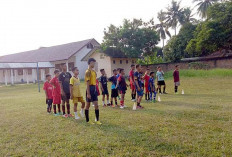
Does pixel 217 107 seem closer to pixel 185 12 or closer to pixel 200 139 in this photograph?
pixel 200 139

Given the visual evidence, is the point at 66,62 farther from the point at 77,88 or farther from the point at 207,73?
the point at 77,88

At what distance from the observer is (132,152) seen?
4.12 meters

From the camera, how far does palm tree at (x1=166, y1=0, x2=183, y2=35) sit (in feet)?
145

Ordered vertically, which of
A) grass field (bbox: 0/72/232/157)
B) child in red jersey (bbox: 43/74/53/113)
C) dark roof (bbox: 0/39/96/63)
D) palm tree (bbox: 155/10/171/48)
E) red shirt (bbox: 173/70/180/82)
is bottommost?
grass field (bbox: 0/72/232/157)

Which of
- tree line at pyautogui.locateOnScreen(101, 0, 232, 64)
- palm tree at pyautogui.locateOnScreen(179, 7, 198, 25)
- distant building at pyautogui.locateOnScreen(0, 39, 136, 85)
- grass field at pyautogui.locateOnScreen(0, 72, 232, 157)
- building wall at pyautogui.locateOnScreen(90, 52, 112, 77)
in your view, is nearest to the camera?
grass field at pyautogui.locateOnScreen(0, 72, 232, 157)

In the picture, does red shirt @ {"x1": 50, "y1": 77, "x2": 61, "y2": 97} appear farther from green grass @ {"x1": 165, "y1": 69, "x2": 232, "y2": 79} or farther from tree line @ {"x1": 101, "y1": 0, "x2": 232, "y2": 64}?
tree line @ {"x1": 101, "y1": 0, "x2": 232, "y2": 64}

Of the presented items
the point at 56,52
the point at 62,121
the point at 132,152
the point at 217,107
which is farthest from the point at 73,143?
the point at 56,52

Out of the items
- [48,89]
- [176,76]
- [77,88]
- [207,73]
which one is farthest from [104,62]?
[77,88]

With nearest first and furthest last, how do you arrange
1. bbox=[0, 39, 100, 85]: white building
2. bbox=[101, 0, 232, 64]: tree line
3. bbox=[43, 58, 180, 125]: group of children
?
bbox=[43, 58, 180, 125]: group of children → bbox=[101, 0, 232, 64]: tree line → bbox=[0, 39, 100, 85]: white building

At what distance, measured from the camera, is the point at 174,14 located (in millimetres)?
44719

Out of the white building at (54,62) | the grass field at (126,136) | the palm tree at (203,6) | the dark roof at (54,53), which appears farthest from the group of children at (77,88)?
the palm tree at (203,6)

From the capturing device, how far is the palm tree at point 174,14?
44250 millimetres

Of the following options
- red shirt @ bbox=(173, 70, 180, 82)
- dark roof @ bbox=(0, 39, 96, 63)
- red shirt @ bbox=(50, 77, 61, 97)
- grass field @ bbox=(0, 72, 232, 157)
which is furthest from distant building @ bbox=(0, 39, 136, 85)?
grass field @ bbox=(0, 72, 232, 157)

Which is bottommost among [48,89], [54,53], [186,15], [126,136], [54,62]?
[126,136]
